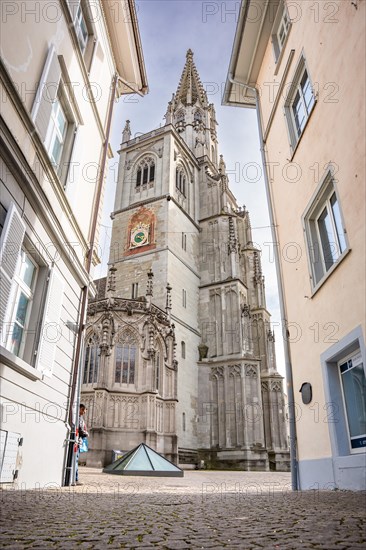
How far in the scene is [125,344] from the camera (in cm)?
2303

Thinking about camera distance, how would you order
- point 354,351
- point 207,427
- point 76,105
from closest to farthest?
point 354,351 → point 76,105 → point 207,427

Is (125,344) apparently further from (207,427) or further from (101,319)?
(207,427)

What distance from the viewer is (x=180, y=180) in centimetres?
3712

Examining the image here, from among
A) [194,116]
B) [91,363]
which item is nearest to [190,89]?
[194,116]

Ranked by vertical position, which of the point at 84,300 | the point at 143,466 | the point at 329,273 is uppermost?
the point at 84,300

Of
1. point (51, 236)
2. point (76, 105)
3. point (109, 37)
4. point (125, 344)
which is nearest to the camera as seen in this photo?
point (51, 236)

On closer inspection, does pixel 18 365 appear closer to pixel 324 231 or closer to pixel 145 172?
pixel 324 231

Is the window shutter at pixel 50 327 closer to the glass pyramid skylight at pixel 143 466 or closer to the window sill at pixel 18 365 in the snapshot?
the window sill at pixel 18 365

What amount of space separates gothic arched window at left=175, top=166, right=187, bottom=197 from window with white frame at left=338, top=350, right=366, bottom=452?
3134 cm

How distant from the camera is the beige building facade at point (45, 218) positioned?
5555 mm

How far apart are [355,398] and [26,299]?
522 centimetres

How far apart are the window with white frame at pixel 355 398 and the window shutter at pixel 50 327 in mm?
4720

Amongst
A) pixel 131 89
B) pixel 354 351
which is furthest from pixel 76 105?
pixel 354 351

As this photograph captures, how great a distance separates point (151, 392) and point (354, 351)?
17.0 metres
